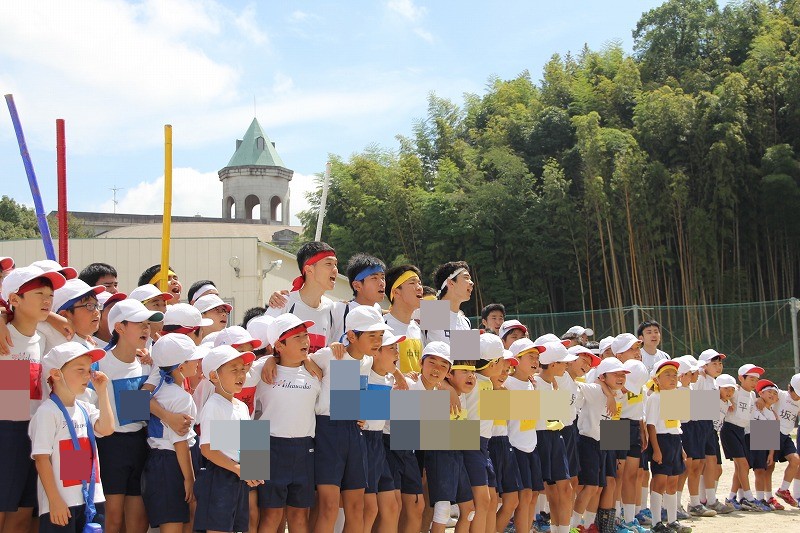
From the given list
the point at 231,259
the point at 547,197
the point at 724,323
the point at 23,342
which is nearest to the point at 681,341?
the point at 724,323

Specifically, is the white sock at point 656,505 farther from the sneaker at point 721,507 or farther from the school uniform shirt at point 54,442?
the school uniform shirt at point 54,442

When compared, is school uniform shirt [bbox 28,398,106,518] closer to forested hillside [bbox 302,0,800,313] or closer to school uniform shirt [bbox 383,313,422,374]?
school uniform shirt [bbox 383,313,422,374]

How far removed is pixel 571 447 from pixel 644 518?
121 centimetres

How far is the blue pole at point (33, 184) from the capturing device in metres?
4.98

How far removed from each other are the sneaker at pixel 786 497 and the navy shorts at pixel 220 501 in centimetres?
601

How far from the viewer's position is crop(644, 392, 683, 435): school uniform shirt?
6863 millimetres

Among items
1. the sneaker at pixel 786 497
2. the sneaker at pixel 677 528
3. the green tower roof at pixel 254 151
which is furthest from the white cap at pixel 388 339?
the green tower roof at pixel 254 151

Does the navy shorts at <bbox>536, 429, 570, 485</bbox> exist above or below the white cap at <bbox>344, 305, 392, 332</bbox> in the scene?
below

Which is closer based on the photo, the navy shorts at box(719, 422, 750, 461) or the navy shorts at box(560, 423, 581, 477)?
the navy shorts at box(560, 423, 581, 477)

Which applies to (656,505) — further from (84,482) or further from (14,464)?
(14,464)

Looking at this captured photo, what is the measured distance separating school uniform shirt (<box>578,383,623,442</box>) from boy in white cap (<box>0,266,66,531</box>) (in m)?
3.96

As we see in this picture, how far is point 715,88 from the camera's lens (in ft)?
58.5

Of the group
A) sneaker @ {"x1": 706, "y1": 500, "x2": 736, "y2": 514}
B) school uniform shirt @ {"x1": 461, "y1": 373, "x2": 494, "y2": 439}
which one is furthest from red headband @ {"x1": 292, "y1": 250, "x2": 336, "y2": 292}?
sneaker @ {"x1": 706, "y1": 500, "x2": 736, "y2": 514}

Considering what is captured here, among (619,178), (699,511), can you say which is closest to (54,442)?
(699,511)
